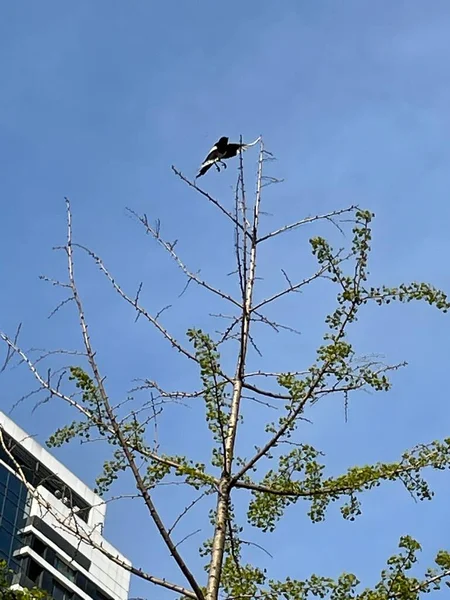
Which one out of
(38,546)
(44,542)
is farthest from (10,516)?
(44,542)

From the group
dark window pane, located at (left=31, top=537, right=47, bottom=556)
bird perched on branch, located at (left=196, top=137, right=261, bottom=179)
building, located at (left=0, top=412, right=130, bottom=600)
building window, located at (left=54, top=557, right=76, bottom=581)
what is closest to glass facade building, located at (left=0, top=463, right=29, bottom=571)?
building, located at (left=0, top=412, right=130, bottom=600)

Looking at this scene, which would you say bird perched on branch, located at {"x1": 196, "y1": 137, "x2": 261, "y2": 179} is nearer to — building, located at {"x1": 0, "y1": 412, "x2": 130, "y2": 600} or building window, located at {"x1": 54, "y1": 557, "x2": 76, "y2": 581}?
building, located at {"x1": 0, "y1": 412, "x2": 130, "y2": 600}

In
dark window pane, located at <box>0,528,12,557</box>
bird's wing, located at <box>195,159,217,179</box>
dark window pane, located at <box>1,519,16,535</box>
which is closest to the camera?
bird's wing, located at <box>195,159,217,179</box>

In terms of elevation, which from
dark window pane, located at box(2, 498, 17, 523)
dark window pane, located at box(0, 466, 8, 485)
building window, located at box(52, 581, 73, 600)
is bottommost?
building window, located at box(52, 581, 73, 600)

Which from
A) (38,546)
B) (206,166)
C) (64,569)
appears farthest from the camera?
(64,569)

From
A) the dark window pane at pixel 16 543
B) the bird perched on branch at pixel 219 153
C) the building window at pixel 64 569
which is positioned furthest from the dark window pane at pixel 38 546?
the bird perched on branch at pixel 219 153

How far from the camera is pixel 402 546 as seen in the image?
229 inches

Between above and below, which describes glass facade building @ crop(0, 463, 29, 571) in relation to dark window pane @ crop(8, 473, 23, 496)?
below

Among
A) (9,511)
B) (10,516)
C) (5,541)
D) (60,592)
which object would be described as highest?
(9,511)

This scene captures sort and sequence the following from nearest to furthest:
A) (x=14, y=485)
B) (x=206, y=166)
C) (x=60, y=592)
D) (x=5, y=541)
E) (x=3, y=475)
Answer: (x=206, y=166) → (x=5, y=541) → (x=3, y=475) → (x=14, y=485) → (x=60, y=592)

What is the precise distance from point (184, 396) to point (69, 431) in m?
0.75

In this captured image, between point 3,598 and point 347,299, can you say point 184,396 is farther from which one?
point 3,598

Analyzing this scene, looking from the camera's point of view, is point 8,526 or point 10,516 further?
point 10,516

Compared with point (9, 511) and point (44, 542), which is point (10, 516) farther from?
point (44, 542)
